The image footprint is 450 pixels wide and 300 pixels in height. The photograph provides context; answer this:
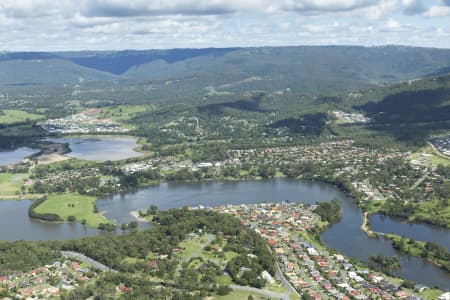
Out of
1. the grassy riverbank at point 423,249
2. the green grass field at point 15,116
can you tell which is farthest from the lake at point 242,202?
the green grass field at point 15,116

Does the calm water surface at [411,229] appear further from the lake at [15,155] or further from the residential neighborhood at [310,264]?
the lake at [15,155]

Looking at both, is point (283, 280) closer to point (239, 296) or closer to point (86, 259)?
point (239, 296)

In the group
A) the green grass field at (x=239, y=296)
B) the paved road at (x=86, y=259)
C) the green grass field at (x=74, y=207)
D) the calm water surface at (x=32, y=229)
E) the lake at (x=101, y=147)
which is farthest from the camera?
the lake at (x=101, y=147)

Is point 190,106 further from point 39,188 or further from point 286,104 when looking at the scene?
point 39,188

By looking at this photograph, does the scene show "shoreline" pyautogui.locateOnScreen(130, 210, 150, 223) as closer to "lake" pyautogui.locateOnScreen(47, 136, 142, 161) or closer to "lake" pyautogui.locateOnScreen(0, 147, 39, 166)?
"lake" pyautogui.locateOnScreen(47, 136, 142, 161)

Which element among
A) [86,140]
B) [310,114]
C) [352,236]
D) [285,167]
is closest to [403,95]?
[310,114]
